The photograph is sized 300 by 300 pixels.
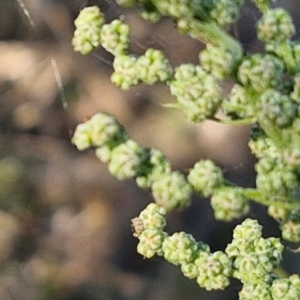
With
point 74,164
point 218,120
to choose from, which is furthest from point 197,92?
point 74,164

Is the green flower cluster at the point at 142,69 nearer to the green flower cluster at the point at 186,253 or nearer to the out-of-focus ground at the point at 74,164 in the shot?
the green flower cluster at the point at 186,253

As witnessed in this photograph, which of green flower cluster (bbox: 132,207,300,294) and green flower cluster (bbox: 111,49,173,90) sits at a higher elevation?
green flower cluster (bbox: 111,49,173,90)

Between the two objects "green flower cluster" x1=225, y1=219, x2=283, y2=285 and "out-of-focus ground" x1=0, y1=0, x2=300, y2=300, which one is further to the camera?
"out-of-focus ground" x1=0, y1=0, x2=300, y2=300

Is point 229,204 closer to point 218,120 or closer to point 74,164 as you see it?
point 218,120

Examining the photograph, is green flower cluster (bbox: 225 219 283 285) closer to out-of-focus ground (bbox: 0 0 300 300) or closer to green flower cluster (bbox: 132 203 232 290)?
green flower cluster (bbox: 132 203 232 290)

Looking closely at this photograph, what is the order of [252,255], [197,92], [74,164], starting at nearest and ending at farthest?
[197,92] < [252,255] < [74,164]

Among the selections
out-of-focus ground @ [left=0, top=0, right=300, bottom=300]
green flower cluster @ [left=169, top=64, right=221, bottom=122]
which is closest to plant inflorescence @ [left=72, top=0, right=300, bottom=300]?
green flower cluster @ [left=169, top=64, right=221, bottom=122]

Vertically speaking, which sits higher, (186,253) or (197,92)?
(197,92)
